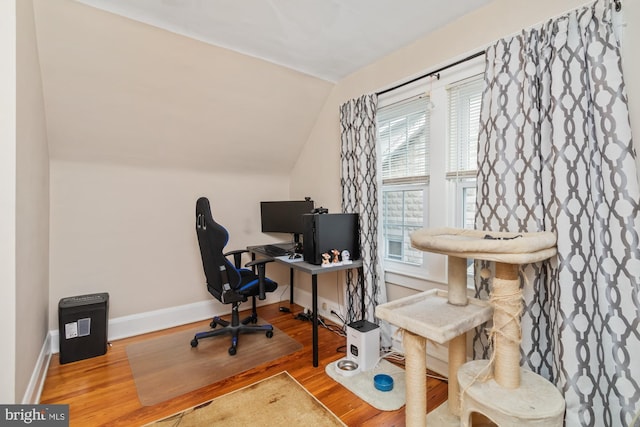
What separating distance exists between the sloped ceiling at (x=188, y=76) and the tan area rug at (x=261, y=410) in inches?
84.1

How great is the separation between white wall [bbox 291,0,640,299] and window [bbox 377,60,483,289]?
144mm

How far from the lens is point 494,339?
1.37 metres

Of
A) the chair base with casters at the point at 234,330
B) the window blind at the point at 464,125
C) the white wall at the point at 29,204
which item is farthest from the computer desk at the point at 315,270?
the white wall at the point at 29,204

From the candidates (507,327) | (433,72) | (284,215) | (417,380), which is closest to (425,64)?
(433,72)

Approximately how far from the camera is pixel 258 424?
1.64 m

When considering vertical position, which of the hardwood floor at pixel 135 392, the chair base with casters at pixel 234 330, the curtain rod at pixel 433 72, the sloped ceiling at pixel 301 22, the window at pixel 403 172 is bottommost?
the hardwood floor at pixel 135 392

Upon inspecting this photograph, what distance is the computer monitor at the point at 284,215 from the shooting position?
3088 mm

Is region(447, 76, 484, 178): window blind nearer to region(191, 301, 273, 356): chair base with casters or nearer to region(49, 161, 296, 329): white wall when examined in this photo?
region(191, 301, 273, 356): chair base with casters

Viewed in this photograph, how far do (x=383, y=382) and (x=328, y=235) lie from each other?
3.56ft

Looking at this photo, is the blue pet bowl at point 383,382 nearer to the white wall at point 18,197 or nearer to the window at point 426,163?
the window at point 426,163

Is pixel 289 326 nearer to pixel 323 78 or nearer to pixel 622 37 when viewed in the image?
pixel 323 78

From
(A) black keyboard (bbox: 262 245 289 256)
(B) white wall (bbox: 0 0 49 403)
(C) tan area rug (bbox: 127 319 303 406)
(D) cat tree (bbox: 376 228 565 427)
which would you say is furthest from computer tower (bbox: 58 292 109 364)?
(D) cat tree (bbox: 376 228 565 427)

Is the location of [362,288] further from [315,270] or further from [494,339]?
[494,339]

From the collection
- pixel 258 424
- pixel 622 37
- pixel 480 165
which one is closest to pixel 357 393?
pixel 258 424
